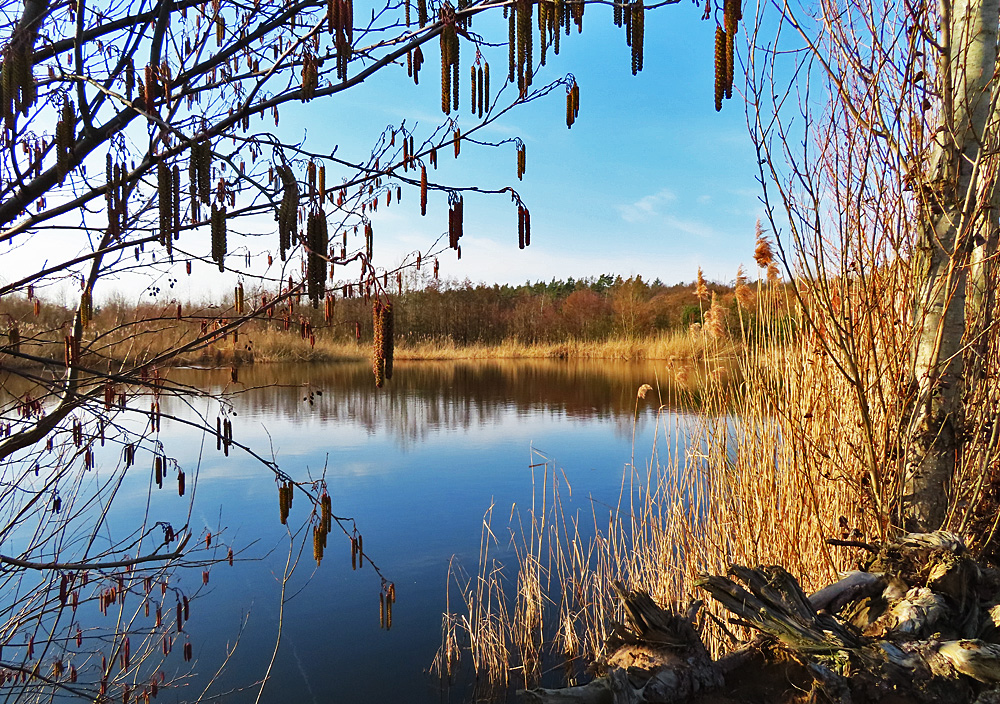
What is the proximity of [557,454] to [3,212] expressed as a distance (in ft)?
22.5

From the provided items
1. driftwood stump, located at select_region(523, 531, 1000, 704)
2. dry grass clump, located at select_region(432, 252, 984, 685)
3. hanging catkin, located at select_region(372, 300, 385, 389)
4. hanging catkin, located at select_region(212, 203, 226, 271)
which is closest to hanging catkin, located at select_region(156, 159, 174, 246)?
hanging catkin, located at select_region(212, 203, 226, 271)

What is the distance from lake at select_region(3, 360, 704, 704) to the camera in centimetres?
360

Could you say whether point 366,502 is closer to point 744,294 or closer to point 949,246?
point 744,294

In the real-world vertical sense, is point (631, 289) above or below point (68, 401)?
above

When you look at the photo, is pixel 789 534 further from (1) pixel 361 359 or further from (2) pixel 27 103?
(1) pixel 361 359

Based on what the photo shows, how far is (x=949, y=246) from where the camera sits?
7.41 ft

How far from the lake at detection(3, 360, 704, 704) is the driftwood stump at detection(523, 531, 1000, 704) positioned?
1.22 metres

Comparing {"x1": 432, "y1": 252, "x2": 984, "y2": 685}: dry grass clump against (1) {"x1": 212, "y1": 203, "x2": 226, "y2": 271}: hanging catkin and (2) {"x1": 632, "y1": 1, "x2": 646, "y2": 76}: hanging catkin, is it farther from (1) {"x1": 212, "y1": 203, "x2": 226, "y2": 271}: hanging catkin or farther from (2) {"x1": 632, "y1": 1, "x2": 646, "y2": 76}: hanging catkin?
(1) {"x1": 212, "y1": 203, "x2": 226, "y2": 271}: hanging catkin

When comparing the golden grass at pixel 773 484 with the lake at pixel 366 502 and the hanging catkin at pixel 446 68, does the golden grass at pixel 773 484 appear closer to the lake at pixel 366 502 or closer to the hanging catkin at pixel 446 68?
the lake at pixel 366 502

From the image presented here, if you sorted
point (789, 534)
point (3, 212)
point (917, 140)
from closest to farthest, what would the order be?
point (3, 212), point (917, 140), point (789, 534)

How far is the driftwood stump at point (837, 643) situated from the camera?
1.82 m

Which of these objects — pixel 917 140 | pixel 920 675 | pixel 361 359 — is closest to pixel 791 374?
pixel 917 140

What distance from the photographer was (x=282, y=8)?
68.1 inches

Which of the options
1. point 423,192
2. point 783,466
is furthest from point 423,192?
point 783,466
